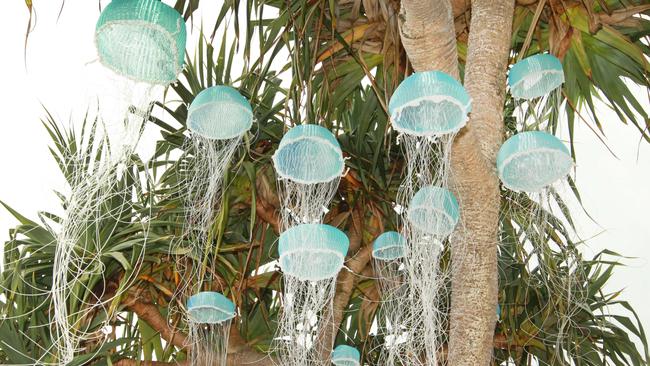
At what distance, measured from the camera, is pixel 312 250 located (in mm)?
2369

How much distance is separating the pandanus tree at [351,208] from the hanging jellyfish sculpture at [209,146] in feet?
0.08

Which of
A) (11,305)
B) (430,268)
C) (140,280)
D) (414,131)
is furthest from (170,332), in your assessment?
(414,131)

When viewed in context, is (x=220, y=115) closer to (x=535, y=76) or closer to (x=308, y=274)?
(x=308, y=274)

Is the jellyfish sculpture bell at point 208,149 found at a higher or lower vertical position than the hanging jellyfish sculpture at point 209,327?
higher

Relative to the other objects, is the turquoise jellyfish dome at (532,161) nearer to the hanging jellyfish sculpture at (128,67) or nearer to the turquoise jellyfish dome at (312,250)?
the turquoise jellyfish dome at (312,250)

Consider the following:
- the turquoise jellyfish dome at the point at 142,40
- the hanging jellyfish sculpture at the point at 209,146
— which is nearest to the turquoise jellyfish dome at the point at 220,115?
the hanging jellyfish sculpture at the point at 209,146

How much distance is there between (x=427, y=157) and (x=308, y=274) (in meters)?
0.51

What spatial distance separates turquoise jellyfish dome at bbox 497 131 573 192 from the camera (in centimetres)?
215

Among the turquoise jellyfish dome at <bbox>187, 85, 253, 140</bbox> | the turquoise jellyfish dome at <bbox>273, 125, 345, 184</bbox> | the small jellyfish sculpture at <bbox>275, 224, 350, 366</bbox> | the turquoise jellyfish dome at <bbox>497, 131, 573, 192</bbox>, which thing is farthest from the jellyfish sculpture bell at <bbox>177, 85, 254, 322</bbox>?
the turquoise jellyfish dome at <bbox>497, 131, 573, 192</bbox>

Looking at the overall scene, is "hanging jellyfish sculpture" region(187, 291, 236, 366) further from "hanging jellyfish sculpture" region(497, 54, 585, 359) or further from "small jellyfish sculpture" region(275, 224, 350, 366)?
"hanging jellyfish sculpture" region(497, 54, 585, 359)

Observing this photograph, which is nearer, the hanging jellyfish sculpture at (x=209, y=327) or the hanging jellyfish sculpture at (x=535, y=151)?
the hanging jellyfish sculpture at (x=535, y=151)

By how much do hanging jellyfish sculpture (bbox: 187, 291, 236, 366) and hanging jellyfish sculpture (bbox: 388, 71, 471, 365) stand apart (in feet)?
2.03

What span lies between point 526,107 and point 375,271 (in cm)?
92

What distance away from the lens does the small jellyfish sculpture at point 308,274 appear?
2.37 meters
